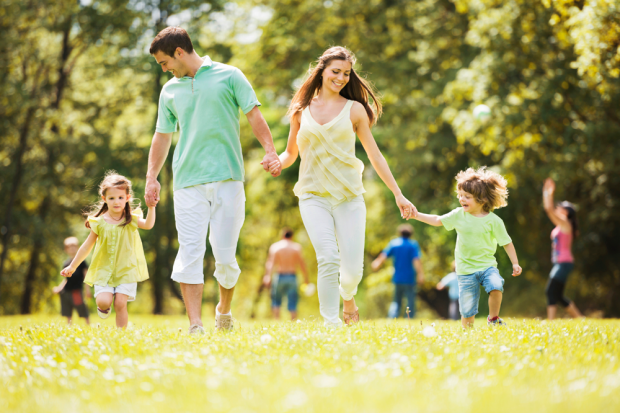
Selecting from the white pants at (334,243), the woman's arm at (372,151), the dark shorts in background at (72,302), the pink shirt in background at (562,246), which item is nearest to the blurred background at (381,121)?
the pink shirt in background at (562,246)

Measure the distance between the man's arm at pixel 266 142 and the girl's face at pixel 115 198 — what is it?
6.74ft

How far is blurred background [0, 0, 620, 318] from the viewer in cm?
1681

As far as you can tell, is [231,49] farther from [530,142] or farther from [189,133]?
[189,133]

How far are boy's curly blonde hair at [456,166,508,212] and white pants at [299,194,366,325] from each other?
1405mm

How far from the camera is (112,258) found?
7.09 meters

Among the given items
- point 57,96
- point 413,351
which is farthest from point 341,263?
point 57,96

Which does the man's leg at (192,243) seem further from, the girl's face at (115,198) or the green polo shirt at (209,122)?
the girl's face at (115,198)

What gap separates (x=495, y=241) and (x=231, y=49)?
65.1ft

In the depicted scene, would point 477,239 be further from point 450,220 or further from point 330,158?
point 330,158

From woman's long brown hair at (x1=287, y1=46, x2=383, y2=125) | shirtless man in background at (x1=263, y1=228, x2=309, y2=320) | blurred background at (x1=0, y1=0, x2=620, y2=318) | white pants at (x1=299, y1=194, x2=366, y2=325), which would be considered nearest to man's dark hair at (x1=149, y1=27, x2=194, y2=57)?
woman's long brown hair at (x1=287, y1=46, x2=383, y2=125)

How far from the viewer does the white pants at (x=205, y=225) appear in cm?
591

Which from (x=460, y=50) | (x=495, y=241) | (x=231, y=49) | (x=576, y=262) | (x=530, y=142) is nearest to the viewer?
(x=495, y=241)

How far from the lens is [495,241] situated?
22.5ft

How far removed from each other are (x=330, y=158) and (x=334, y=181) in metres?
0.23
